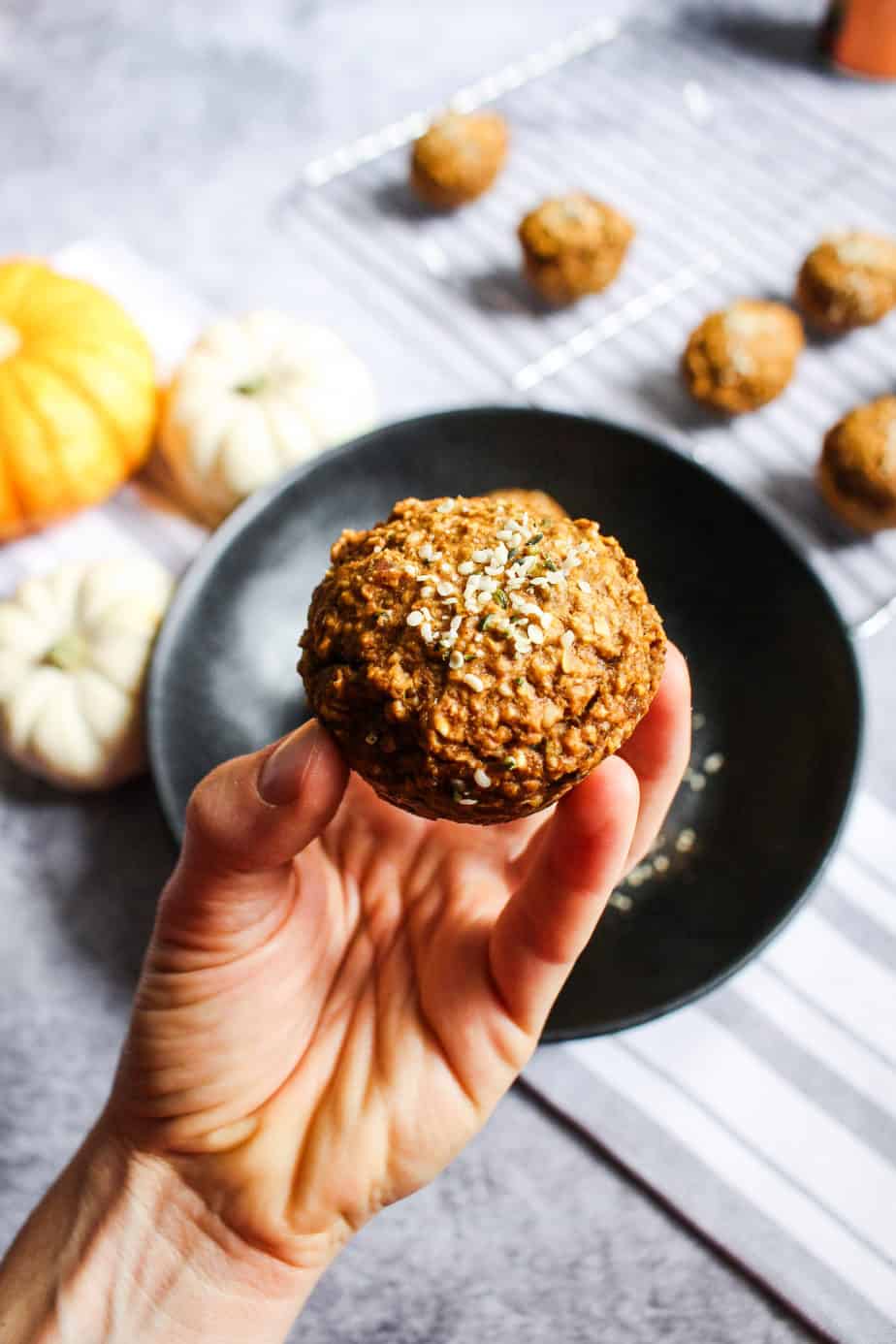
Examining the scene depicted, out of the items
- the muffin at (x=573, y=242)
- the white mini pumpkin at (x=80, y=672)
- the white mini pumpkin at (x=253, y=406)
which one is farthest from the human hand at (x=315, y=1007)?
the muffin at (x=573, y=242)

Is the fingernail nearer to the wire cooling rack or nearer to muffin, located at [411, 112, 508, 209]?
the wire cooling rack

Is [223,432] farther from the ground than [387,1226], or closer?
farther from the ground

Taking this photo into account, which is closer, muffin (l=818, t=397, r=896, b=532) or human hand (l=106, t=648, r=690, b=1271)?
human hand (l=106, t=648, r=690, b=1271)

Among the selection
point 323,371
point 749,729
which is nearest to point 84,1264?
point 749,729

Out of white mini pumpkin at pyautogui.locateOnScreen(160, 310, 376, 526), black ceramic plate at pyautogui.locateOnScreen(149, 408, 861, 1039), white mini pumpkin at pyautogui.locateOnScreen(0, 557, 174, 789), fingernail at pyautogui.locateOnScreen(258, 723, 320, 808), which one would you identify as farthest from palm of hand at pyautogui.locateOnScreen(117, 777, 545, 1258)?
white mini pumpkin at pyautogui.locateOnScreen(160, 310, 376, 526)

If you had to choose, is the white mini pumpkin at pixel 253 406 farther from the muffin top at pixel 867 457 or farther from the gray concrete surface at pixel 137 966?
the muffin top at pixel 867 457

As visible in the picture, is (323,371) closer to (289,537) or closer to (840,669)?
(289,537)
